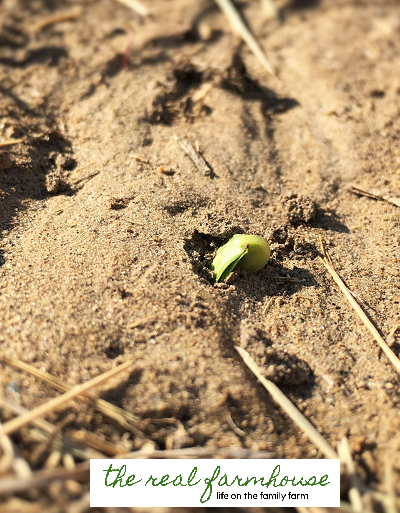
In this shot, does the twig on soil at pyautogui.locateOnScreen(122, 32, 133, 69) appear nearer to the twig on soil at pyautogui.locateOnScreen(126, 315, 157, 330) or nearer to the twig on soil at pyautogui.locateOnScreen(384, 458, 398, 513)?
the twig on soil at pyautogui.locateOnScreen(126, 315, 157, 330)

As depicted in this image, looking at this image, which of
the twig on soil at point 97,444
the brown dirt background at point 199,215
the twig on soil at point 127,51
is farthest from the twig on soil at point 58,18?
the twig on soil at point 97,444

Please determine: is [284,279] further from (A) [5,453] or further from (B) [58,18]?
(B) [58,18]

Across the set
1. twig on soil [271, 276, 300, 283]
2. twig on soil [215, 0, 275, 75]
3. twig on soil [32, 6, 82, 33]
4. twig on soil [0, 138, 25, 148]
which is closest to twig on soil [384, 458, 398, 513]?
twig on soil [271, 276, 300, 283]

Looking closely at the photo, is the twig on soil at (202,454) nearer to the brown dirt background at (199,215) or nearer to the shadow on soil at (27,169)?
the brown dirt background at (199,215)

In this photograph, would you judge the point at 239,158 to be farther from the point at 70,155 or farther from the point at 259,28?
the point at 259,28

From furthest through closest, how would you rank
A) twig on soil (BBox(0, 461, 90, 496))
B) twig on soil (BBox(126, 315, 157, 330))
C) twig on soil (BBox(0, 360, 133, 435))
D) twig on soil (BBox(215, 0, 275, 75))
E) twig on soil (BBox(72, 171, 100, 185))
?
twig on soil (BBox(215, 0, 275, 75)) → twig on soil (BBox(72, 171, 100, 185)) → twig on soil (BBox(126, 315, 157, 330)) → twig on soil (BBox(0, 360, 133, 435)) → twig on soil (BBox(0, 461, 90, 496))

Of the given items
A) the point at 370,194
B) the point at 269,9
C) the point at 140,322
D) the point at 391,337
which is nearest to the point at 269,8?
the point at 269,9
